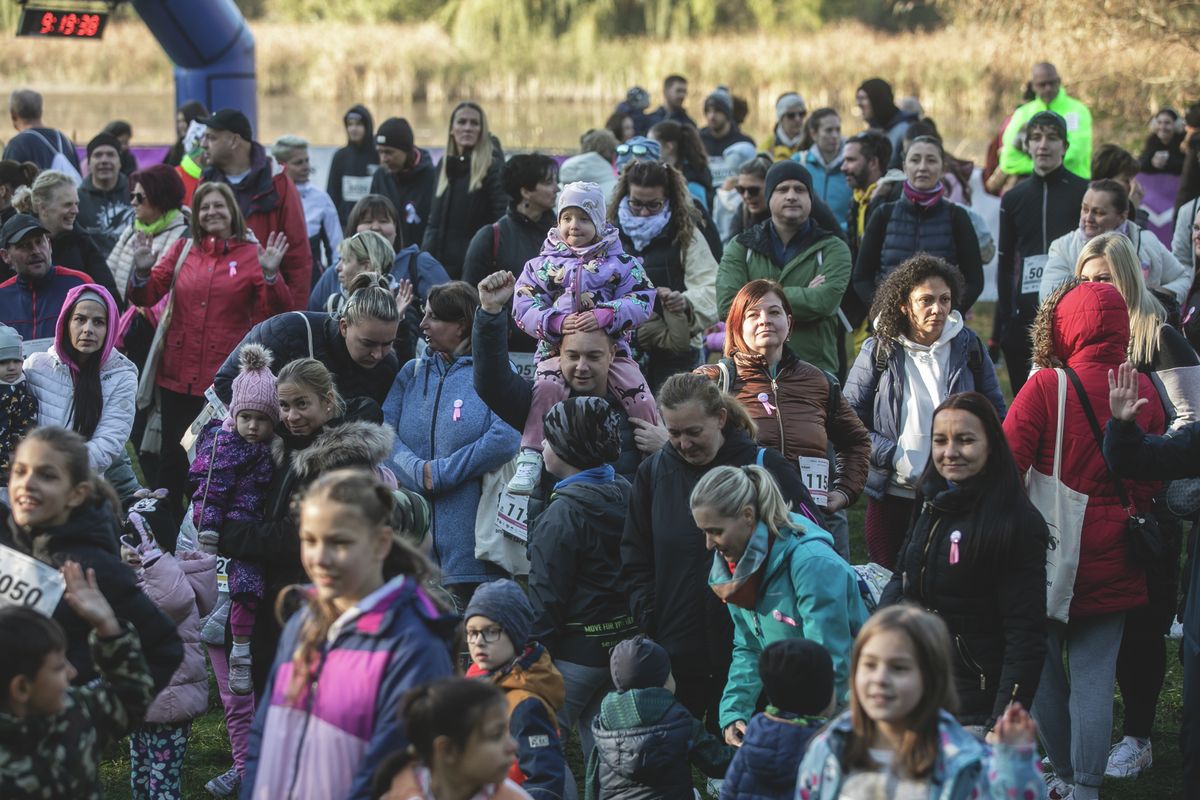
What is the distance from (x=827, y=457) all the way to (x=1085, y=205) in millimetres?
2553

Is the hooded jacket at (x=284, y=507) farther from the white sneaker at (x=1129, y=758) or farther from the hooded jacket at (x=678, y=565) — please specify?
the white sneaker at (x=1129, y=758)

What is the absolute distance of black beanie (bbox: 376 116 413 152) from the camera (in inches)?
392

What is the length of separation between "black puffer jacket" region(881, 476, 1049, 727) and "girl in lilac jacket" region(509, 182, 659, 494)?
5.39 ft

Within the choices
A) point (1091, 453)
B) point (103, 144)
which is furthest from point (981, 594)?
point (103, 144)

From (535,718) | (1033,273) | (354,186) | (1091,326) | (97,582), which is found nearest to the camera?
(97,582)

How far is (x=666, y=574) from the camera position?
5.10 meters

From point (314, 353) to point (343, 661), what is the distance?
274 cm

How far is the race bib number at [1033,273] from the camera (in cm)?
903

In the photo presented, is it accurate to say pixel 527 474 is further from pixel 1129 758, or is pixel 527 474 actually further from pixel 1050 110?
pixel 1050 110

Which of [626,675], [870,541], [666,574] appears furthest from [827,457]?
[626,675]

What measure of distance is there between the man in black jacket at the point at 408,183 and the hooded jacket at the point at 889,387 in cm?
443

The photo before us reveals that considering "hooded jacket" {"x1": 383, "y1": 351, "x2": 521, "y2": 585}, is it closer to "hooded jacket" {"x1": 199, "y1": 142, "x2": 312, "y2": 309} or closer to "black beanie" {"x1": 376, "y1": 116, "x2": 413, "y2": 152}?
"hooded jacket" {"x1": 199, "y1": 142, "x2": 312, "y2": 309}

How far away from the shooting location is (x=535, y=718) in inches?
178

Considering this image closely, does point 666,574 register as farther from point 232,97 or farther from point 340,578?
point 232,97
